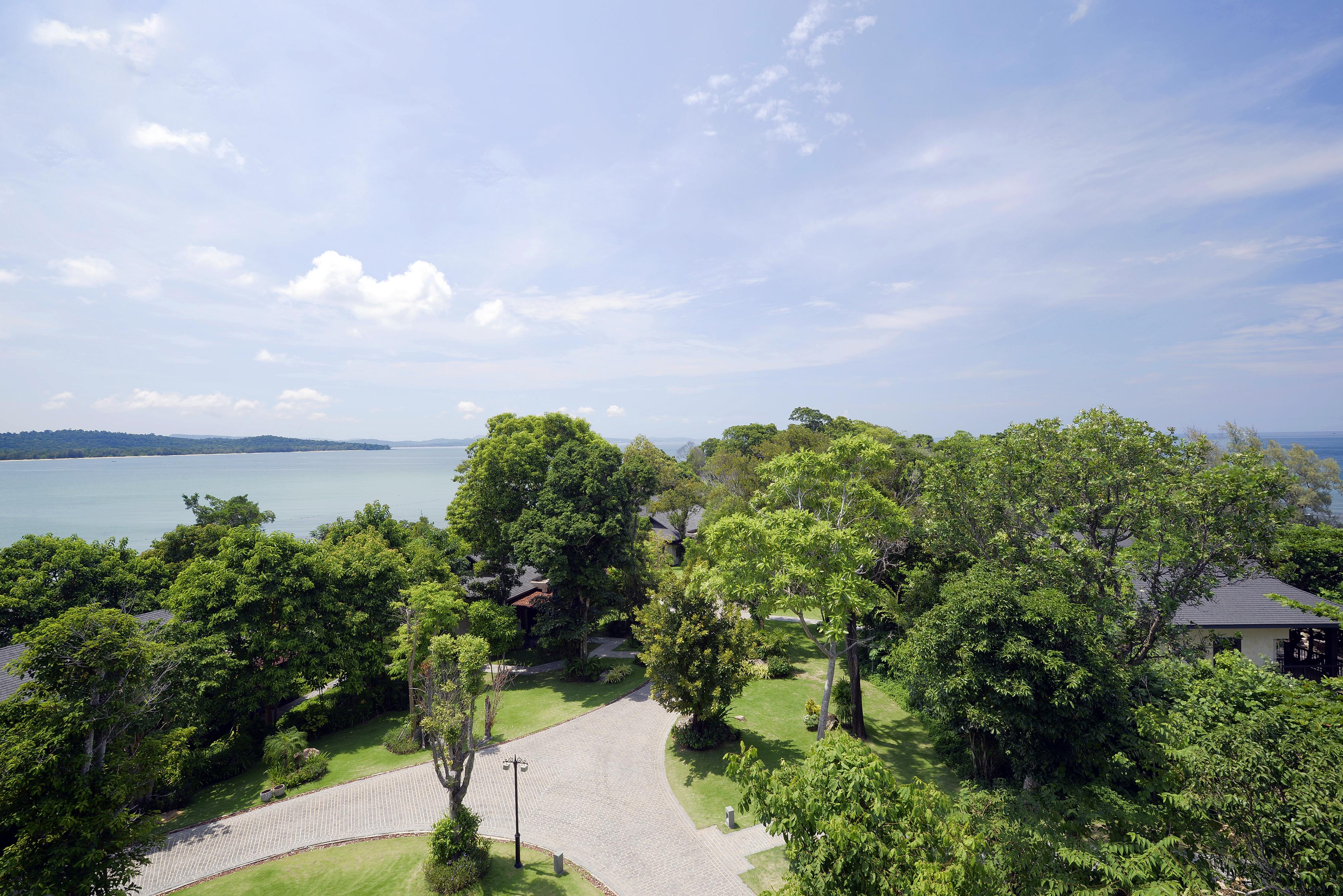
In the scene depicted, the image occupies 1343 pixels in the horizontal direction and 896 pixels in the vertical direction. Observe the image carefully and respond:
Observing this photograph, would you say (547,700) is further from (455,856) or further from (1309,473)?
(1309,473)

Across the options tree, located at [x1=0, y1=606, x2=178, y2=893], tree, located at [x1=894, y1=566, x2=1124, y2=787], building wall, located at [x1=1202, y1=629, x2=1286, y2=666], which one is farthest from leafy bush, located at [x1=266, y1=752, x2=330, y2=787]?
building wall, located at [x1=1202, y1=629, x2=1286, y2=666]

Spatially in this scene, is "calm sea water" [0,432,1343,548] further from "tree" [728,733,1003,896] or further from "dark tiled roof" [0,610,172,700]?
"tree" [728,733,1003,896]

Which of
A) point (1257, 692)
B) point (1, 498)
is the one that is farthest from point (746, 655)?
point (1, 498)

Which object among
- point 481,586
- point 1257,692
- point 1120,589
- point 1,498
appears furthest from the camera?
point 1,498

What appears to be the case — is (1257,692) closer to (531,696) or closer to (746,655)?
(746,655)

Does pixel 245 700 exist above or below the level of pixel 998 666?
below

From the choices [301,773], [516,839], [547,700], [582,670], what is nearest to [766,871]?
[516,839]
